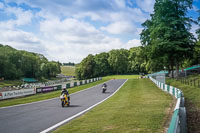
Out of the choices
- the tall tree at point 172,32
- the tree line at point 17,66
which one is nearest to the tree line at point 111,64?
the tree line at point 17,66

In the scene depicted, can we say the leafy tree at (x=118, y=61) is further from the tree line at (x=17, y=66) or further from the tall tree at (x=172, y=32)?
the tall tree at (x=172, y=32)

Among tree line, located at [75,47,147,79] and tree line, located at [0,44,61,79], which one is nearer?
tree line, located at [0,44,61,79]

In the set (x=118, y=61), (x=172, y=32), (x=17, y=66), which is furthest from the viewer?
(x=118, y=61)

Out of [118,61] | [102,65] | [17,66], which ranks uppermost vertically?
[118,61]

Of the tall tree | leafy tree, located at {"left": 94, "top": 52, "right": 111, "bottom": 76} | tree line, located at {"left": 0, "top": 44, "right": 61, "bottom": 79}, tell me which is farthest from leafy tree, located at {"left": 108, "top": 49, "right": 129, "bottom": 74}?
the tall tree

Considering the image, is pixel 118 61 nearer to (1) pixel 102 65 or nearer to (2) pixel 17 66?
(1) pixel 102 65

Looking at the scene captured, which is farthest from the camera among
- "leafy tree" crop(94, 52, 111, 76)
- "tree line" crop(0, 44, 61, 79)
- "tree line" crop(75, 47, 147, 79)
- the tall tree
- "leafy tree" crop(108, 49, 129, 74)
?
"leafy tree" crop(94, 52, 111, 76)

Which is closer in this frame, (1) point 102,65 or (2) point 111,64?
(2) point 111,64

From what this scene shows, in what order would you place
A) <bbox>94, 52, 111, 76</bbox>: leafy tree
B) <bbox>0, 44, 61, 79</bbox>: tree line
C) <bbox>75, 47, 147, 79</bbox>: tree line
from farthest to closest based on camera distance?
<bbox>94, 52, 111, 76</bbox>: leafy tree
<bbox>75, 47, 147, 79</bbox>: tree line
<bbox>0, 44, 61, 79</bbox>: tree line

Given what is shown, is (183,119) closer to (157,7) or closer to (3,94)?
(3,94)

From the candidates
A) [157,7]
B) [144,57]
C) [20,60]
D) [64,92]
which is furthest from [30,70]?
[64,92]

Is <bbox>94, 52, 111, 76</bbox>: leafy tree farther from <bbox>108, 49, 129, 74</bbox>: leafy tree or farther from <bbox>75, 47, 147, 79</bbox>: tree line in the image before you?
<bbox>108, 49, 129, 74</bbox>: leafy tree

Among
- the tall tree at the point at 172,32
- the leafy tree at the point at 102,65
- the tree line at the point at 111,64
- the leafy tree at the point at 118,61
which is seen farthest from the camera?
the leafy tree at the point at 102,65

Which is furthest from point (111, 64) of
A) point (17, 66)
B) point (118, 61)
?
point (17, 66)
